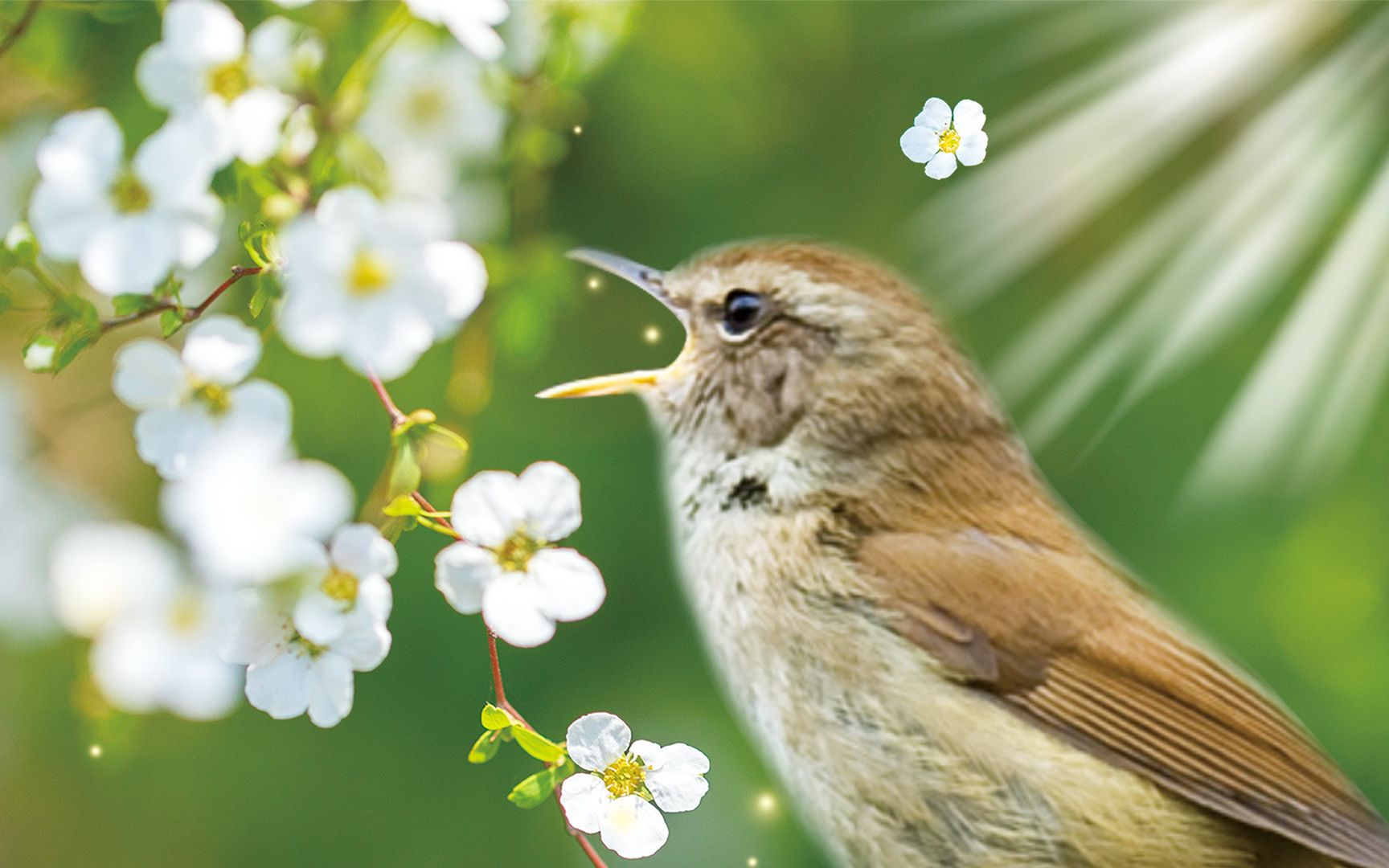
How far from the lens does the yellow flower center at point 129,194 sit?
74 centimetres

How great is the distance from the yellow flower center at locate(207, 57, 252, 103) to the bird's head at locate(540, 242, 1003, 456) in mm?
832

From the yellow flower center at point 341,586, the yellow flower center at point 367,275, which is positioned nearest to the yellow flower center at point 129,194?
the yellow flower center at point 367,275

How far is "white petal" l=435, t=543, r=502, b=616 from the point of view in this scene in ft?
2.60

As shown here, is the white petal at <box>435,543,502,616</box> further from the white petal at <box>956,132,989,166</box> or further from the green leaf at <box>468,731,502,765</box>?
the white petal at <box>956,132,989,166</box>

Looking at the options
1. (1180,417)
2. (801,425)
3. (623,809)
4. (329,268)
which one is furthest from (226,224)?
(1180,417)

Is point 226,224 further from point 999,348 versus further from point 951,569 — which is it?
point 999,348

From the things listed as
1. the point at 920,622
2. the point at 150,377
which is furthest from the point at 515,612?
the point at 920,622

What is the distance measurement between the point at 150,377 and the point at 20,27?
0.87ft

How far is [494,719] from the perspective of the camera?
0.86 metres

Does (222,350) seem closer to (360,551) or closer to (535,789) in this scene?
(360,551)

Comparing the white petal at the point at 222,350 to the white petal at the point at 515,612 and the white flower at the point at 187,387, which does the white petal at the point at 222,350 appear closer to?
the white flower at the point at 187,387

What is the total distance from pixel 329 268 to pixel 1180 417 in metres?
1.36

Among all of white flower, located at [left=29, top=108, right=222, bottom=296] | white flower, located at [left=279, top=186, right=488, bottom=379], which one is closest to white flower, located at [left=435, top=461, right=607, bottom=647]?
white flower, located at [left=279, top=186, right=488, bottom=379]

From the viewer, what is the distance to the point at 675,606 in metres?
1.68
